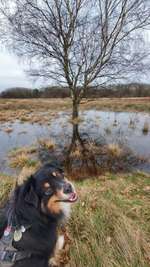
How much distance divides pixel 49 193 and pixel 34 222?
1.05 feet

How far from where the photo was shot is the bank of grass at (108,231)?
9.09ft

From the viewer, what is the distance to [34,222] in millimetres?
2166

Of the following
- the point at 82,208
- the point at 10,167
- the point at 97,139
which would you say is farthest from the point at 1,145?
the point at 82,208

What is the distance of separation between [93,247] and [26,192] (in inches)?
57.5

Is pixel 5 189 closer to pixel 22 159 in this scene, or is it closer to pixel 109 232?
pixel 109 232

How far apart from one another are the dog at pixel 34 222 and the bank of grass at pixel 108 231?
0.77 m

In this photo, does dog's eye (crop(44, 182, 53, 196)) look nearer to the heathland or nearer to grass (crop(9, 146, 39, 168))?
the heathland

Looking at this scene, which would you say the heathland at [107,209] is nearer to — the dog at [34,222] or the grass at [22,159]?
the grass at [22,159]

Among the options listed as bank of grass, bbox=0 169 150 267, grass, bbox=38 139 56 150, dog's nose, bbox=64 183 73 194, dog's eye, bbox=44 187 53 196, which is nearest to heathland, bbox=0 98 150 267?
bank of grass, bbox=0 169 150 267

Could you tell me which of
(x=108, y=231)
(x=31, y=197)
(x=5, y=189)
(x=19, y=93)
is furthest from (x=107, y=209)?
(x=19, y=93)

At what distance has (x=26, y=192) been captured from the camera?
2.11 metres

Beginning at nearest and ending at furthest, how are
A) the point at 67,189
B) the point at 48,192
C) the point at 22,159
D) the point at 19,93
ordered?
the point at 48,192
the point at 67,189
the point at 22,159
the point at 19,93

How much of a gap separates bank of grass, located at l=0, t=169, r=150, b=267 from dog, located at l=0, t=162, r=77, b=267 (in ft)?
2.53

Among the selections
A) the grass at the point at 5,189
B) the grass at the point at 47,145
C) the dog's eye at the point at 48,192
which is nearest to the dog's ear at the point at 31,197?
the dog's eye at the point at 48,192
